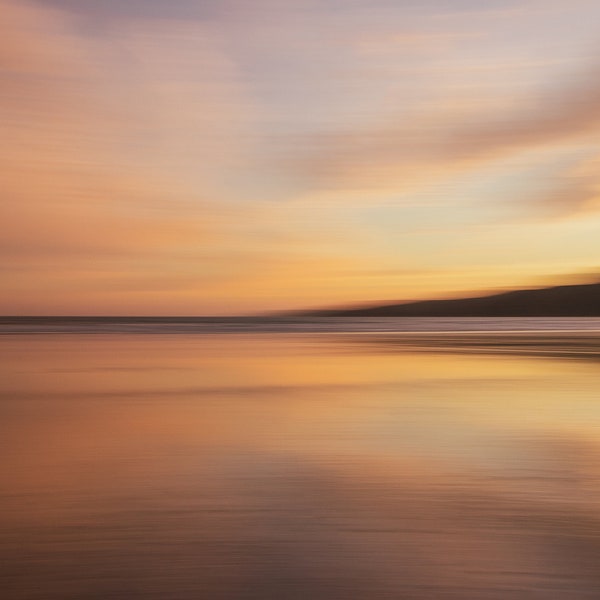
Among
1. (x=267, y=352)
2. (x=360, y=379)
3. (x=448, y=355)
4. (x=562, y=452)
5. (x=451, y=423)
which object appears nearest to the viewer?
(x=562, y=452)

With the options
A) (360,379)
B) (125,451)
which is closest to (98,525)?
(125,451)

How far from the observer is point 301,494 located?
139 inches

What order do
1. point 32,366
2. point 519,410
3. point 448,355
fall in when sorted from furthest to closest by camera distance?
point 448,355 → point 32,366 → point 519,410

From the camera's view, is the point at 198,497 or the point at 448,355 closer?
the point at 198,497

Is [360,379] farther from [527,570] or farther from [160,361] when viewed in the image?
[527,570]

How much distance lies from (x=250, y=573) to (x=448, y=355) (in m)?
11.5

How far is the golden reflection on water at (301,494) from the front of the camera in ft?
8.06

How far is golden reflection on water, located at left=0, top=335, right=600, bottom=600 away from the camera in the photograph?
246 centimetres

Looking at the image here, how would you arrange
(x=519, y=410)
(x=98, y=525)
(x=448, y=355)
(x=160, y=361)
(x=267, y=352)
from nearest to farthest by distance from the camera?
(x=98, y=525) → (x=519, y=410) → (x=160, y=361) → (x=448, y=355) → (x=267, y=352)

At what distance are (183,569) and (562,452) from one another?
2779 mm

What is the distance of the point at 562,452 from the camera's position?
14.8 ft

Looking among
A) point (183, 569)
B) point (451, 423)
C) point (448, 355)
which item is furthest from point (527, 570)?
point (448, 355)

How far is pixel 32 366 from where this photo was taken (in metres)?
11.3

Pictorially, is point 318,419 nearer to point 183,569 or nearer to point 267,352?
point 183,569
